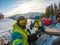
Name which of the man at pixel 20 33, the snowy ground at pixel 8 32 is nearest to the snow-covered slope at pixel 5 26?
the snowy ground at pixel 8 32

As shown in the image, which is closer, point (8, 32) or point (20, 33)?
point (20, 33)

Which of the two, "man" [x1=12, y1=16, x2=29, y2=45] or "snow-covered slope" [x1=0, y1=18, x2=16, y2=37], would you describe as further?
"snow-covered slope" [x1=0, y1=18, x2=16, y2=37]

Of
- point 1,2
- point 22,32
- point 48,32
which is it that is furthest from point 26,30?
point 1,2

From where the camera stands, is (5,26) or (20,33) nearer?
(20,33)

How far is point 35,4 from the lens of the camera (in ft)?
7.52

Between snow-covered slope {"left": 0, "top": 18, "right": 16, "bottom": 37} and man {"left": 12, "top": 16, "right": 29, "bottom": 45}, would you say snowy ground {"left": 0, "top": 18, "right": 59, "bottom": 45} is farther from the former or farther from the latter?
man {"left": 12, "top": 16, "right": 29, "bottom": 45}

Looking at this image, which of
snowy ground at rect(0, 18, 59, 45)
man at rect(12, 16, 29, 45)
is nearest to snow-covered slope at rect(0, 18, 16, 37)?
snowy ground at rect(0, 18, 59, 45)

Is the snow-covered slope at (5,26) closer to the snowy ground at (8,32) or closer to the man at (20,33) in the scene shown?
the snowy ground at (8,32)

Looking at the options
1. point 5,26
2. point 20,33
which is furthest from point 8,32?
point 20,33

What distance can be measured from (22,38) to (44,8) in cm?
51

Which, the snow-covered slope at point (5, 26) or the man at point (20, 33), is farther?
the snow-covered slope at point (5, 26)

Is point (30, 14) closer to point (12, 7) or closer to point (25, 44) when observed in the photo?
point (12, 7)

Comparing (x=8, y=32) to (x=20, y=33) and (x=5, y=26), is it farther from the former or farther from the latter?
(x=20, y=33)

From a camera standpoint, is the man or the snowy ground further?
the snowy ground
